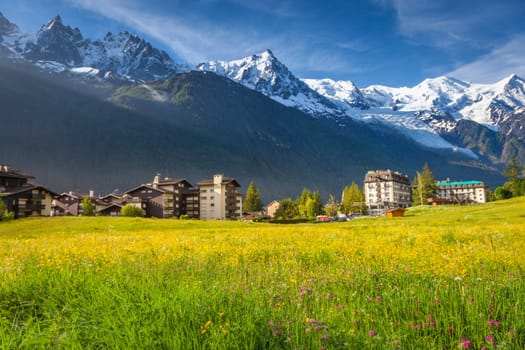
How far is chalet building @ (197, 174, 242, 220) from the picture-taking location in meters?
146

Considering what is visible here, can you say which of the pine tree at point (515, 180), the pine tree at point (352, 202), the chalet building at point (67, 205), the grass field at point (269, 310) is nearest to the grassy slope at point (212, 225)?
the grass field at point (269, 310)

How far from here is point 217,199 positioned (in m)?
147

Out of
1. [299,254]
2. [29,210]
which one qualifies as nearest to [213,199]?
[29,210]

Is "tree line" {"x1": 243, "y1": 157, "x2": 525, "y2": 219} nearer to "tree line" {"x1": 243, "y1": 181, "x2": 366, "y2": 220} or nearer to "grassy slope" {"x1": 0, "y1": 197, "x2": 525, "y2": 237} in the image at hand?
"tree line" {"x1": 243, "y1": 181, "x2": 366, "y2": 220}

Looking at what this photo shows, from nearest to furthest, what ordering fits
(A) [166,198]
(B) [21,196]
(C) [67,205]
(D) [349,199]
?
1. (B) [21,196]
2. (A) [166,198]
3. (C) [67,205]
4. (D) [349,199]

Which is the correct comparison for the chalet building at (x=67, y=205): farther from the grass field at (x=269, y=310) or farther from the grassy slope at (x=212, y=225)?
the grass field at (x=269, y=310)

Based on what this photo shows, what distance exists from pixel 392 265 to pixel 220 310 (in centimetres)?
573

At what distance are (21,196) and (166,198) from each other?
46.7m

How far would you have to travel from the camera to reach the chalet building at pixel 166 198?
441ft

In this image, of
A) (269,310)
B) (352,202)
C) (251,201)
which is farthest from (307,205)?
(269,310)

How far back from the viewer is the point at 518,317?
17.0 feet

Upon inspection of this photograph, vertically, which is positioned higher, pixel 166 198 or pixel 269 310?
pixel 166 198

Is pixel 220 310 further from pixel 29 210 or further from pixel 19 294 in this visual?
pixel 29 210

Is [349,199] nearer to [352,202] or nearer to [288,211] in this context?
[352,202]
